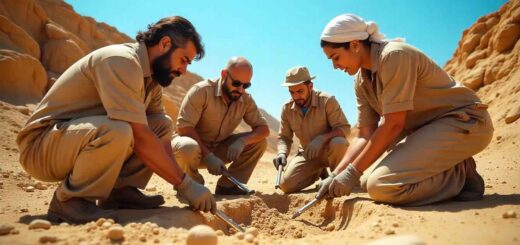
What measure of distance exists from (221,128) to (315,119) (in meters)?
1.17

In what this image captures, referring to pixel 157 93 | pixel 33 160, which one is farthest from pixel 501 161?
pixel 33 160

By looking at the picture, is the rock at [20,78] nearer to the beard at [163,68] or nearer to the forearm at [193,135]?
the forearm at [193,135]

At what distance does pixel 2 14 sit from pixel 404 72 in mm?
9302

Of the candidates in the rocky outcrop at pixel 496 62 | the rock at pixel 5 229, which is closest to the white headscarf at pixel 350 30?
the rock at pixel 5 229

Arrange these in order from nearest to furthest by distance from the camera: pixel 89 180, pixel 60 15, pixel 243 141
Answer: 1. pixel 89 180
2. pixel 243 141
3. pixel 60 15

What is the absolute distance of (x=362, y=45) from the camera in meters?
3.10

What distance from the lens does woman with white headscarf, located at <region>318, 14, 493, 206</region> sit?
2.83 meters

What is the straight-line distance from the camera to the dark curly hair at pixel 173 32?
9.48ft

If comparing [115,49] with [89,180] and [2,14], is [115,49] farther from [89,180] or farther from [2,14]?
[2,14]

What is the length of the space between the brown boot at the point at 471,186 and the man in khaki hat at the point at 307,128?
1455 millimetres

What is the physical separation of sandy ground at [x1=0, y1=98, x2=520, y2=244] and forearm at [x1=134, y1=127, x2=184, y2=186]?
277mm

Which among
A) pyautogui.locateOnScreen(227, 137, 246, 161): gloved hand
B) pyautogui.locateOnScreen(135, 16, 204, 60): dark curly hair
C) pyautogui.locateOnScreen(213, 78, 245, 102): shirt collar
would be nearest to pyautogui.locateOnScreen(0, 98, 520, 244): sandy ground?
pyautogui.locateOnScreen(227, 137, 246, 161): gloved hand

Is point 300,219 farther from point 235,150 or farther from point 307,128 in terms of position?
point 307,128

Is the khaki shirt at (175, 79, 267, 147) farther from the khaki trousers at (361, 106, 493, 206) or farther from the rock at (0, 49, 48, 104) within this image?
the rock at (0, 49, 48, 104)
